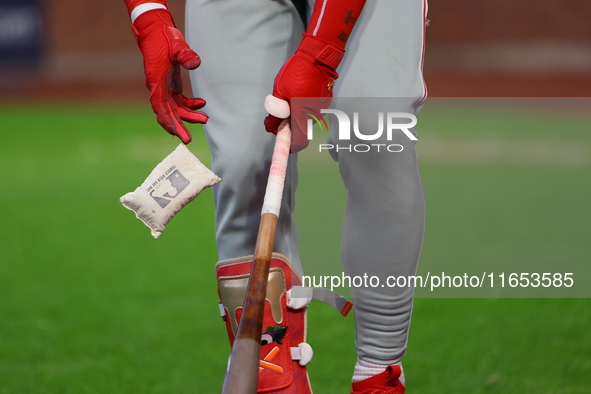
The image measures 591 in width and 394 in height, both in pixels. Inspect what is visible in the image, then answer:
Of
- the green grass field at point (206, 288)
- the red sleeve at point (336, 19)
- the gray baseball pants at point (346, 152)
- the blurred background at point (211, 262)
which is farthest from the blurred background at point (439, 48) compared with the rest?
the red sleeve at point (336, 19)

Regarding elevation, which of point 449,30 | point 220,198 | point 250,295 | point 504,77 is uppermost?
point 449,30

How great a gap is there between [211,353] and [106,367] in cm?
28

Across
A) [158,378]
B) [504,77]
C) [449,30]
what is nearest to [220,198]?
[158,378]

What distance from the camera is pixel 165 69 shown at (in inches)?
56.3

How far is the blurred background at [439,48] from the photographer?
13054 millimetres

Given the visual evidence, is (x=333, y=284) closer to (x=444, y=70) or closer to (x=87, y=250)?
(x=87, y=250)

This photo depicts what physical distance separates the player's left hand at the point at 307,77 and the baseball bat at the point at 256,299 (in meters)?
0.05

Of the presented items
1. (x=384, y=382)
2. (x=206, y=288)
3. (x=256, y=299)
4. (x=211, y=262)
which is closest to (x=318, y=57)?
(x=256, y=299)

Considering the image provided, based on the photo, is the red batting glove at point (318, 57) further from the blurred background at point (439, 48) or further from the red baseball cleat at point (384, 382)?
the blurred background at point (439, 48)

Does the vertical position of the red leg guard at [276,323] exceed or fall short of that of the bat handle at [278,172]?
it falls short

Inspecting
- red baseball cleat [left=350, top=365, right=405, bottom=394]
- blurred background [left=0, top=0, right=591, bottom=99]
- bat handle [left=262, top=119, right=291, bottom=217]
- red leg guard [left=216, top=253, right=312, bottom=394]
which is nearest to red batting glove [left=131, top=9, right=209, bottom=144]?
bat handle [left=262, top=119, right=291, bottom=217]

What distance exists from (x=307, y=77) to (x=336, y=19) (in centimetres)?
11

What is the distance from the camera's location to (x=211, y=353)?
2.09 m

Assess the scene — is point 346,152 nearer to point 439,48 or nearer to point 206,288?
point 206,288
